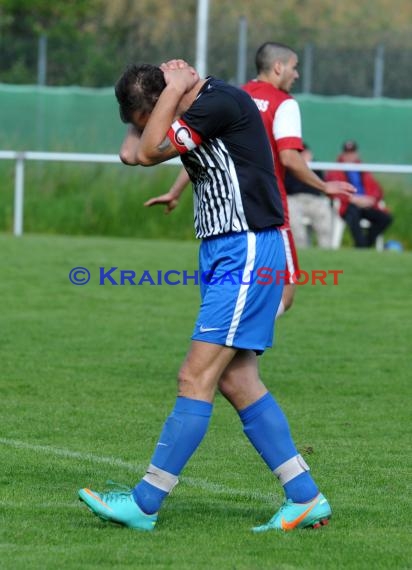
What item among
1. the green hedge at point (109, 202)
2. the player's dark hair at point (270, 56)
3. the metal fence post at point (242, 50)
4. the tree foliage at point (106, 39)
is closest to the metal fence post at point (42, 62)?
the tree foliage at point (106, 39)

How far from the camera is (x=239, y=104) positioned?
5754mm

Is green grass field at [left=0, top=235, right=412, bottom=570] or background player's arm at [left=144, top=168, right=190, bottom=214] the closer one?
green grass field at [left=0, top=235, right=412, bottom=570]

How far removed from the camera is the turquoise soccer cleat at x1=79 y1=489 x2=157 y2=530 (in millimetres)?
5699

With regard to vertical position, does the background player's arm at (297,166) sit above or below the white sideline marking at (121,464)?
above

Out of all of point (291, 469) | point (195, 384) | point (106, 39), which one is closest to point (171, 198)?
point (195, 384)

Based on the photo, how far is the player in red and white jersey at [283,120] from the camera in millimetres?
8906

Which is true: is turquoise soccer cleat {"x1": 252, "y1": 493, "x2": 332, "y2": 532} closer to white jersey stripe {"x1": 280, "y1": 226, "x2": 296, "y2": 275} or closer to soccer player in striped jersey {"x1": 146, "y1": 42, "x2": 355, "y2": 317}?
soccer player in striped jersey {"x1": 146, "y1": 42, "x2": 355, "y2": 317}

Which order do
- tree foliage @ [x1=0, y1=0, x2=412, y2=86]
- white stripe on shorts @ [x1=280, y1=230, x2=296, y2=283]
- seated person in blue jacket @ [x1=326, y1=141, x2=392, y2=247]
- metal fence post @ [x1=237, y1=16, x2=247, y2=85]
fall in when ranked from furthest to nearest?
1. tree foliage @ [x1=0, y1=0, x2=412, y2=86]
2. metal fence post @ [x1=237, y1=16, x2=247, y2=85]
3. seated person in blue jacket @ [x1=326, y1=141, x2=392, y2=247]
4. white stripe on shorts @ [x1=280, y1=230, x2=296, y2=283]

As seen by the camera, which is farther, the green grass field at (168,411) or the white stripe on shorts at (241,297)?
the white stripe on shorts at (241,297)

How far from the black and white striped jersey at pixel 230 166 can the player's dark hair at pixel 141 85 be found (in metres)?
0.19

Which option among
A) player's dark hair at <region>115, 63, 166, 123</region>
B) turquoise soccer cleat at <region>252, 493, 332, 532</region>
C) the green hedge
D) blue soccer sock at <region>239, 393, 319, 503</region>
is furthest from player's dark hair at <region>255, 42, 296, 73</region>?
the green hedge

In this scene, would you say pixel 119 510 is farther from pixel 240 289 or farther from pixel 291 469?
pixel 240 289

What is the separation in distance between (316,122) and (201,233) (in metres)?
18.4

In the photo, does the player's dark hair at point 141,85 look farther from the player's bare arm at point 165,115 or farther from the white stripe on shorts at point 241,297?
the white stripe on shorts at point 241,297
